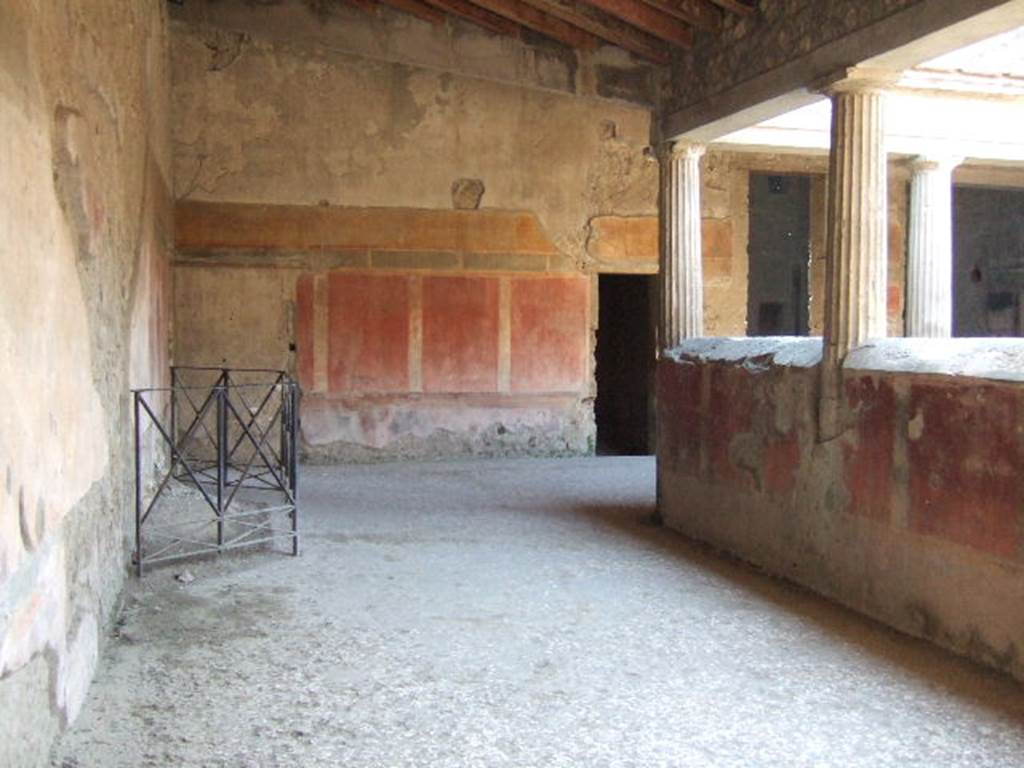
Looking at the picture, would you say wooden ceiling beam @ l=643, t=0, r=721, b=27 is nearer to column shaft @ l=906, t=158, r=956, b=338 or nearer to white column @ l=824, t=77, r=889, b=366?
white column @ l=824, t=77, r=889, b=366

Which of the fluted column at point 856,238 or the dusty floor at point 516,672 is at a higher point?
the fluted column at point 856,238

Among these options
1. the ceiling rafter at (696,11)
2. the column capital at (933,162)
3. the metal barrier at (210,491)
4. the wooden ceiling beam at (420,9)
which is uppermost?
the wooden ceiling beam at (420,9)

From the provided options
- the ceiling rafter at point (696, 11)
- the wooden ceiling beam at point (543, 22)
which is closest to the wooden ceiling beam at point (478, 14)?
the wooden ceiling beam at point (543, 22)

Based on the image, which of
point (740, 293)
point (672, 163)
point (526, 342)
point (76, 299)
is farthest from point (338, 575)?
point (740, 293)

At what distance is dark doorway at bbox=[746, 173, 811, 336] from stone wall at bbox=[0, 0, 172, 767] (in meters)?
16.7

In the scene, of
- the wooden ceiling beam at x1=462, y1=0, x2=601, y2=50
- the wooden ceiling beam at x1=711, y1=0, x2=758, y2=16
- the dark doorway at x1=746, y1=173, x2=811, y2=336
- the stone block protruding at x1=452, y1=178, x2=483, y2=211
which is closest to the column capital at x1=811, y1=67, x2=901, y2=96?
the wooden ceiling beam at x1=711, y1=0, x2=758, y2=16

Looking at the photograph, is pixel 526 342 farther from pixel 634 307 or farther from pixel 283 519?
pixel 283 519

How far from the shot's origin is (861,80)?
4.87m

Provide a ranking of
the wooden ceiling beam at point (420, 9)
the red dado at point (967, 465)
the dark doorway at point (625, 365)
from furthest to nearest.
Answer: the dark doorway at point (625, 365) → the wooden ceiling beam at point (420, 9) → the red dado at point (967, 465)

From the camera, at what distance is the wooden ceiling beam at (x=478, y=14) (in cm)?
791

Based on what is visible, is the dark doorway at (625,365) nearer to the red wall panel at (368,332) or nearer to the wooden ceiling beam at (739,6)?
the red wall panel at (368,332)

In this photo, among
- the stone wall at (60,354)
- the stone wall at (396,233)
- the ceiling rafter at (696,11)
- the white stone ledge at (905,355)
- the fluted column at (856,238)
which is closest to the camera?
the stone wall at (60,354)

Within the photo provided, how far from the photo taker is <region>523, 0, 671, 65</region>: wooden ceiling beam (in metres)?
6.74

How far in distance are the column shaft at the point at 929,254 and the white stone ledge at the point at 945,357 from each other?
198cm
